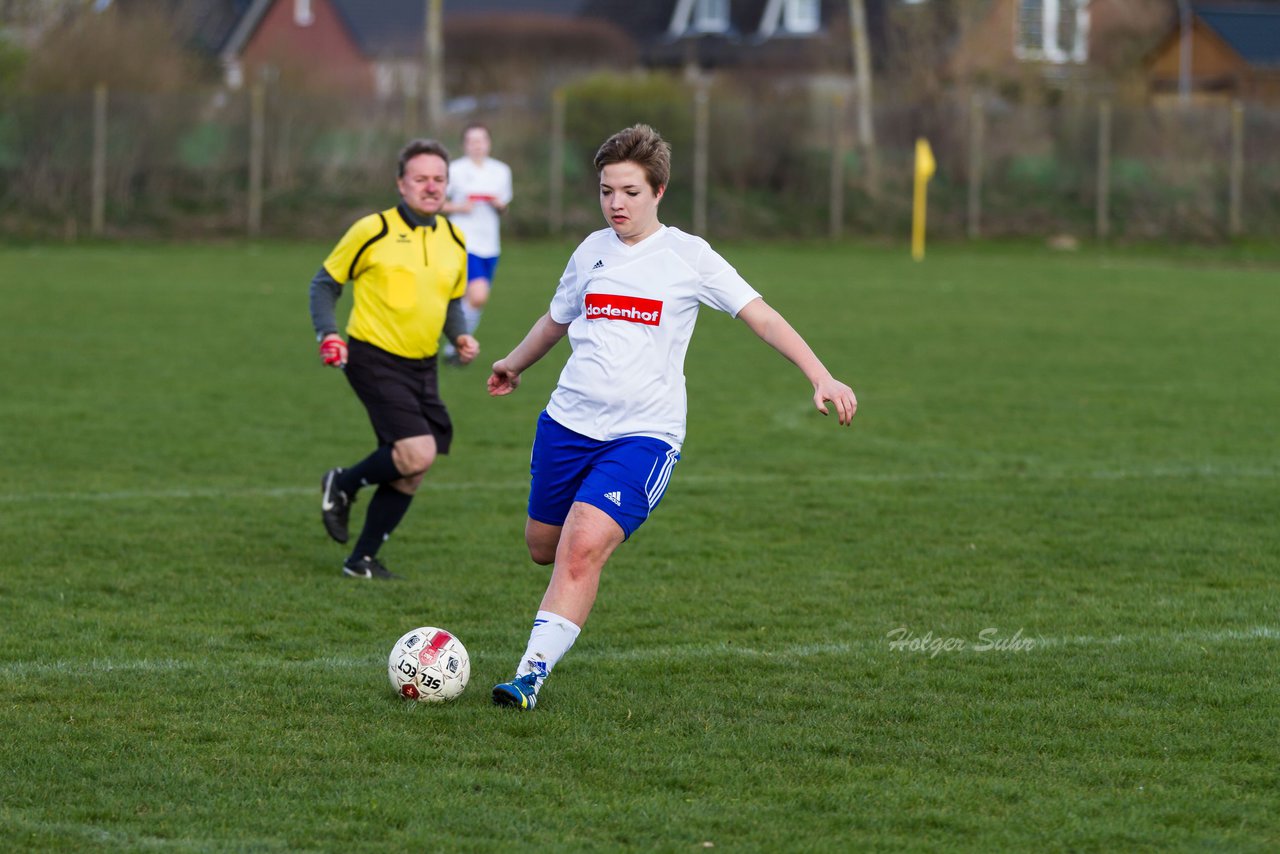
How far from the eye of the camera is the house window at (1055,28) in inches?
1721

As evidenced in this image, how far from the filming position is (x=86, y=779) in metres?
4.43

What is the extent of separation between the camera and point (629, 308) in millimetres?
5207

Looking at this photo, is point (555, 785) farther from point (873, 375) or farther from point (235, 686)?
point (873, 375)

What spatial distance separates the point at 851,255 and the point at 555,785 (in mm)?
25246

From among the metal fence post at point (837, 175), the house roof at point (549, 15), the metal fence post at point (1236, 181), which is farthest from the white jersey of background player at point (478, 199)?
the house roof at point (549, 15)

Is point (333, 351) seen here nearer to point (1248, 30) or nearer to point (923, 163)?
point (923, 163)

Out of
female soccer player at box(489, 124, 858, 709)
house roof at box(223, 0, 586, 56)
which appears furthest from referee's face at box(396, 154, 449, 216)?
house roof at box(223, 0, 586, 56)

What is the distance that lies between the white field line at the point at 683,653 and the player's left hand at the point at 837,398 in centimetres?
131

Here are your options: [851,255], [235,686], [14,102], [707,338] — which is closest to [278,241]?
[14,102]

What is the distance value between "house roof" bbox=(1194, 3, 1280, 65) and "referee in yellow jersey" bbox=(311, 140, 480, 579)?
148 ft

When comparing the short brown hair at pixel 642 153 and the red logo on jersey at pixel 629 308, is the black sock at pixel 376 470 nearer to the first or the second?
the red logo on jersey at pixel 629 308

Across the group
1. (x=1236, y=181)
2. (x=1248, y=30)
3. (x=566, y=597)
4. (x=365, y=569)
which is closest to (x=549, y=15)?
(x=1248, y=30)

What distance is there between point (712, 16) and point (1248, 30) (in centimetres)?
1594

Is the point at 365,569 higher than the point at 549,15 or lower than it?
lower
